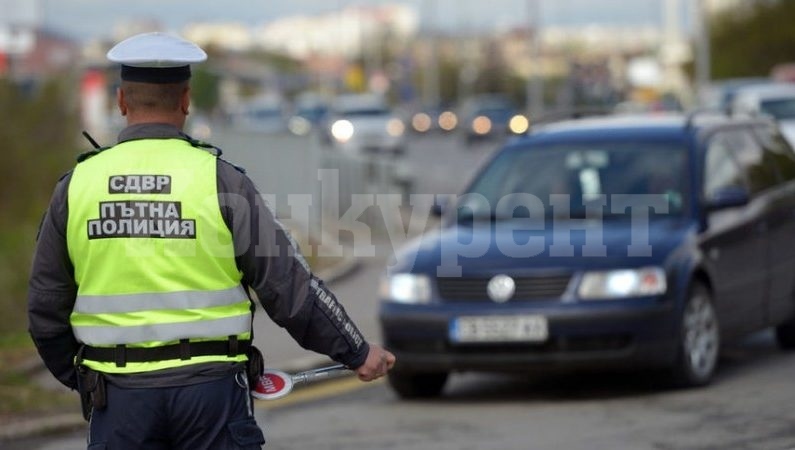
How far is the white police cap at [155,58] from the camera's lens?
4.65 metres

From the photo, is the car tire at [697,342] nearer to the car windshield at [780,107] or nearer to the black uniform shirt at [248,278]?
the black uniform shirt at [248,278]

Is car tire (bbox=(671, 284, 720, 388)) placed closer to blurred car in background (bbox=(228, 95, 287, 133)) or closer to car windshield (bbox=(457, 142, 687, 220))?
car windshield (bbox=(457, 142, 687, 220))

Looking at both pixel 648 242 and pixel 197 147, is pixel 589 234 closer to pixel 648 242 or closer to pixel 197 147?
pixel 648 242

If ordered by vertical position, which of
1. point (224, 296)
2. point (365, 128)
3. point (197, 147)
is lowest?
point (365, 128)

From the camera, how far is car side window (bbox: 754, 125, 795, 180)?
Result: 40.1 ft

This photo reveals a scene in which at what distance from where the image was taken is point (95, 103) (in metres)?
42.3

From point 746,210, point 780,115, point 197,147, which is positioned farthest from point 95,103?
point 197,147

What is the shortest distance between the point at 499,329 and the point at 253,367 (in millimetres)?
5196

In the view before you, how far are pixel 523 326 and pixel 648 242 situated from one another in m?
0.96

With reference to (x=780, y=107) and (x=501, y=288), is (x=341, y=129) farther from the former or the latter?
(x=501, y=288)

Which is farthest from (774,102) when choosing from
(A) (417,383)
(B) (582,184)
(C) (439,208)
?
(A) (417,383)

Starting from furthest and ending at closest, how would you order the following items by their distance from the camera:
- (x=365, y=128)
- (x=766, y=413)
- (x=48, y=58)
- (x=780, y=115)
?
(x=365, y=128) < (x=48, y=58) < (x=780, y=115) < (x=766, y=413)

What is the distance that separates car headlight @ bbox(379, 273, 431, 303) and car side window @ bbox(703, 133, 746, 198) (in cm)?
197

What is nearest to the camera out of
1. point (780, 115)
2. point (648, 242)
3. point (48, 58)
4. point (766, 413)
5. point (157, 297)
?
point (157, 297)
